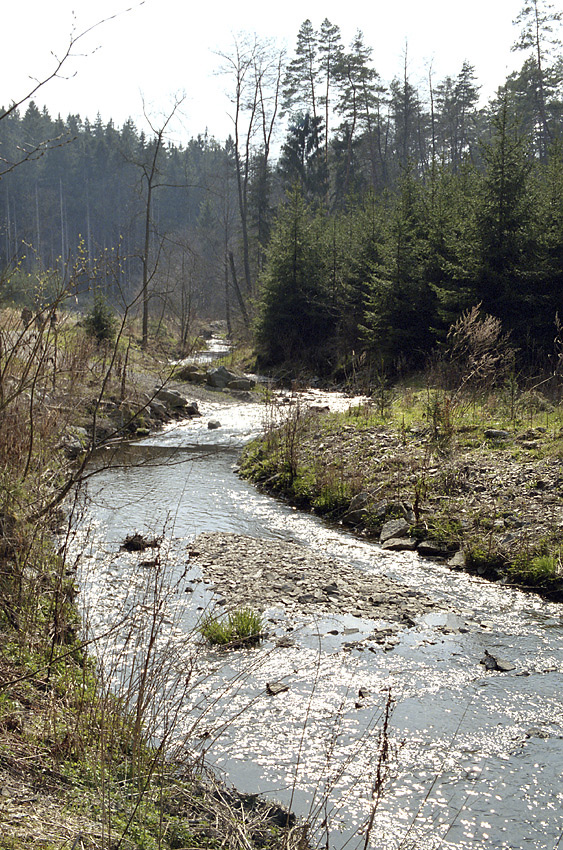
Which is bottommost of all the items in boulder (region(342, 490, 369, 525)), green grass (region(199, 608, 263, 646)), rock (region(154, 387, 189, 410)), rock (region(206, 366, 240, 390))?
green grass (region(199, 608, 263, 646))

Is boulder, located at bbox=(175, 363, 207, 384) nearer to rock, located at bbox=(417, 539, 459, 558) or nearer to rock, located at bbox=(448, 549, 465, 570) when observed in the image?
rock, located at bbox=(417, 539, 459, 558)

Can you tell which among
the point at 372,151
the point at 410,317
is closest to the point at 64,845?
the point at 410,317

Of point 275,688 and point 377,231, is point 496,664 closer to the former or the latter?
point 275,688

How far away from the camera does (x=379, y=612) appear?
6.65 metres

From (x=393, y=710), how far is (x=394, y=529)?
602 cm

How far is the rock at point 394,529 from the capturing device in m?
8.99

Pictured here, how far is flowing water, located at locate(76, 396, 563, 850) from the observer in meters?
3.77

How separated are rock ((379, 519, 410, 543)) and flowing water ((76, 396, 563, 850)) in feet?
1.96

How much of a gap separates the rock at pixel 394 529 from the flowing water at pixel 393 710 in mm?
598

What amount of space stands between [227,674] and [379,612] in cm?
189

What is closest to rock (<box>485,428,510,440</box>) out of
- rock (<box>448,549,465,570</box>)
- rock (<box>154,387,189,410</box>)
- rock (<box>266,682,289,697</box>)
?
rock (<box>448,549,465,570</box>)

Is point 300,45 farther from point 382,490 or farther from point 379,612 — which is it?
point 379,612

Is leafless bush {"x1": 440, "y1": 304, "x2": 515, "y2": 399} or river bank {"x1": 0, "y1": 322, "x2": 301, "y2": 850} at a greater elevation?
leafless bush {"x1": 440, "y1": 304, "x2": 515, "y2": 399}

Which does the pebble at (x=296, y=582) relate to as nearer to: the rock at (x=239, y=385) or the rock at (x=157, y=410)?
the rock at (x=157, y=410)
